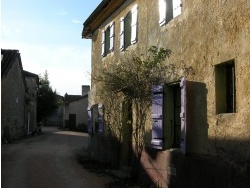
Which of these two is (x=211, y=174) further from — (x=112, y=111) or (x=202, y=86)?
(x=112, y=111)

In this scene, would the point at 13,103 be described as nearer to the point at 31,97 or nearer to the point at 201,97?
the point at 31,97

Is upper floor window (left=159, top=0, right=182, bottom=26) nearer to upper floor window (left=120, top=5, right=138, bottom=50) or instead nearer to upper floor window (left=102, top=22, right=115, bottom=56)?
upper floor window (left=120, top=5, right=138, bottom=50)

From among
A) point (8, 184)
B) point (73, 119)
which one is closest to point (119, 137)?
point (8, 184)

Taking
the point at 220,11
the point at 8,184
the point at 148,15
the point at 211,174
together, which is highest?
the point at 148,15

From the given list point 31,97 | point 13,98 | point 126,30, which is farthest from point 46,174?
point 31,97

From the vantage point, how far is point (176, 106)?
8695mm

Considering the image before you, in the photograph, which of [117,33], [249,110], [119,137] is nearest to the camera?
[249,110]

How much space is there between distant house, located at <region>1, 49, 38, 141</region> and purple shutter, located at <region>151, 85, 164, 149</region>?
14.7 meters

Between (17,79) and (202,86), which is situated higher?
(17,79)

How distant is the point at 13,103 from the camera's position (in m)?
26.2

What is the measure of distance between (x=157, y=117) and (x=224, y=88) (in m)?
2.23

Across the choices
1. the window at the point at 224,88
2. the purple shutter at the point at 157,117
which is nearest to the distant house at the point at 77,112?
the purple shutter at the point at 157,117

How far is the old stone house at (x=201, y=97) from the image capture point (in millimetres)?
6141

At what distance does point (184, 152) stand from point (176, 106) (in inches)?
57.2
